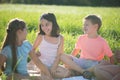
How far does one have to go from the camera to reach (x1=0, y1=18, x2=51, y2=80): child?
2.46 meters

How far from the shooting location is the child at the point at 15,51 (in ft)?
8.05

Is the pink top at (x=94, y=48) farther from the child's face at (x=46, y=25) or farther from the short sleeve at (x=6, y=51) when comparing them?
the short sleeve at (x=6, y=51)

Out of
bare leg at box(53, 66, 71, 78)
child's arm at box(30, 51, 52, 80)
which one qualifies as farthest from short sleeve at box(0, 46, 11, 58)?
bare leg at box(53, 66, 71, 78)

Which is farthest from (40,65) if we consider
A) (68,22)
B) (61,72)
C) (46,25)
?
(68,22)

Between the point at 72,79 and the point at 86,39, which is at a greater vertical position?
the point at 86,39

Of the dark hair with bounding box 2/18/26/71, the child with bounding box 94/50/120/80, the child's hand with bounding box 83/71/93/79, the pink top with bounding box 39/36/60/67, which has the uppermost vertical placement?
the dark hair with bounding box 2/18/26/71

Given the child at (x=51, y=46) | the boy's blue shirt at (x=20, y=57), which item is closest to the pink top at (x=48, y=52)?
the child at (x=51, y=46)

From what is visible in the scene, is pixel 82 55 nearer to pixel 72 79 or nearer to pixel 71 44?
pixel 72 79

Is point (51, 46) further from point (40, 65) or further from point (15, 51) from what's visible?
point (15, 51)

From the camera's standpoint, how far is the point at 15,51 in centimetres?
247

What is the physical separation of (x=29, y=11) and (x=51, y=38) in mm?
1849

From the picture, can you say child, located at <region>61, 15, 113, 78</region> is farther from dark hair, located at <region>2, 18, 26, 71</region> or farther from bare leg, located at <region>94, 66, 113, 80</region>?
dark hair, located at <region>2, 18, 26, 71</region>

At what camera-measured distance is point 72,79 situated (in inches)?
105

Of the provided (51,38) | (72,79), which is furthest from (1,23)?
(72,79)
